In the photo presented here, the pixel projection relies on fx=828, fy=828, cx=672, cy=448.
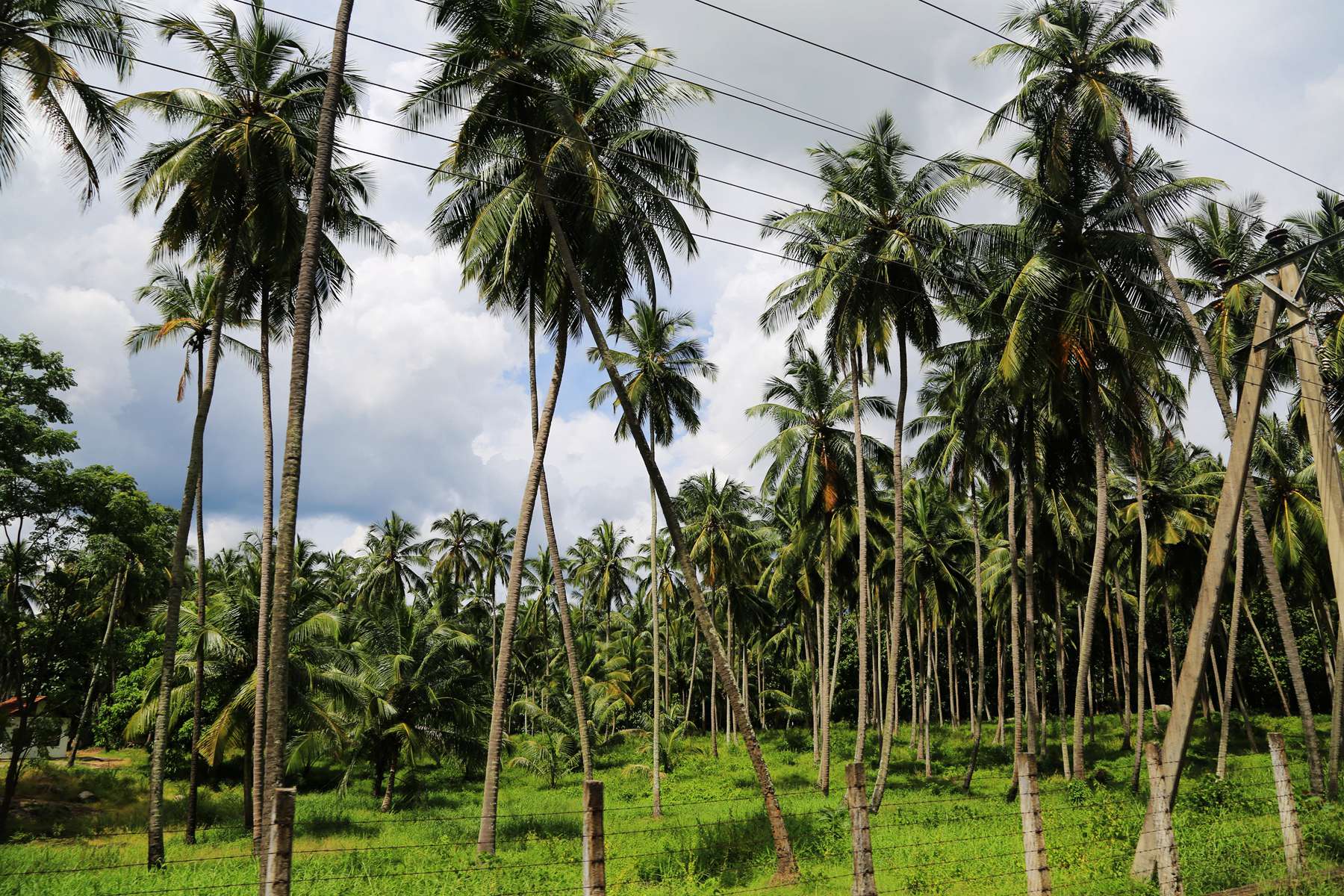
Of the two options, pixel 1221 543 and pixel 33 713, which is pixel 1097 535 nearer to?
pixel 1221 543

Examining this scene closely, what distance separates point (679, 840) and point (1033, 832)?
12793 millimetres

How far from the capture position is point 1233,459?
991 cm

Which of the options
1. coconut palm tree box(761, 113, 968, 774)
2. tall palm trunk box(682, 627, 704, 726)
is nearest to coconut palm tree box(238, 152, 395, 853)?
coconut palm tree box(761, 113, 968, 774)

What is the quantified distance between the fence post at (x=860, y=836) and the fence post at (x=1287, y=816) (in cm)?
471

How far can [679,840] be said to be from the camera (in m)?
17.5

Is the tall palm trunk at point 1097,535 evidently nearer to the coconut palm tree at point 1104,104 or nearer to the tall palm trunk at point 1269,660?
the coconut palm tree at point 1104,104

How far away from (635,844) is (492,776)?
3.40 m

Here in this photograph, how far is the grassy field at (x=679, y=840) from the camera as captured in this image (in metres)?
11.2

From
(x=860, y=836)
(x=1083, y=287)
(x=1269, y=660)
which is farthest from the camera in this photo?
(x=1269, y=660)

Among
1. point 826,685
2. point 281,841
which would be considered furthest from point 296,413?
point 826,685

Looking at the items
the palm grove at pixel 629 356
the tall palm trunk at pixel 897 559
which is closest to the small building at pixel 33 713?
the palm grove at pixel 629 356

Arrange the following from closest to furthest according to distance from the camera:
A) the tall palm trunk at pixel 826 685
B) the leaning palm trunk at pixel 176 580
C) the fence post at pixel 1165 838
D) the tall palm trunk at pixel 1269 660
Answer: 1. the fence post at pixel 1165 838
2. the leaning palm trunk at pixel 176 580
3. the tall palm trunk at pixel 826 685
4. the tall palm trunk at pixel 1269 660

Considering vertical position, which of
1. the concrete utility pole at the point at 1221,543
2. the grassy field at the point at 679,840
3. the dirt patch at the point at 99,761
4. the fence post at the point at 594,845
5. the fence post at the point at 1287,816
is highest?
the concrete utility pole at the point at 1221,543

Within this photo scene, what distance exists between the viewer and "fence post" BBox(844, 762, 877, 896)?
6.05 m
